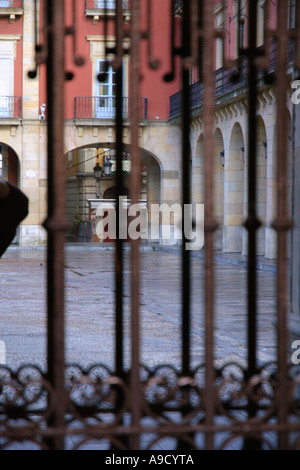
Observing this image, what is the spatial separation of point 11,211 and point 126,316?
18.9 ft

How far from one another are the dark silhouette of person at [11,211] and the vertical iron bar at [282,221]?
0.99 meters

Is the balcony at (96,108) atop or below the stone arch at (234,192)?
atop

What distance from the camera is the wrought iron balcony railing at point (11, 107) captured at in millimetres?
27359

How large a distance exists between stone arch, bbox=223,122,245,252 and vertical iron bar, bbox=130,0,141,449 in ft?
65.6

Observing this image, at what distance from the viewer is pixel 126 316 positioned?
8570 mm

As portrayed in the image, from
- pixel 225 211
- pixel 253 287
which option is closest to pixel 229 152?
pixel 225 211

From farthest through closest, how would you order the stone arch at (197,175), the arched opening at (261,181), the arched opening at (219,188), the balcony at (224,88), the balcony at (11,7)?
the balcony at (11,7)
the stone arch at (197,175)
the arched opening at (219,188)
the arched opening at (261,181)
the balcony at (224,88)

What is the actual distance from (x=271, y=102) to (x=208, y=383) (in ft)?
58.7

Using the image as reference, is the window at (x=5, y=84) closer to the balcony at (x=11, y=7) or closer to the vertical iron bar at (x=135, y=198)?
the balcony at (x=11, y=7)

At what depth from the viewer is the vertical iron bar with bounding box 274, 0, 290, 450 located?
2.33m

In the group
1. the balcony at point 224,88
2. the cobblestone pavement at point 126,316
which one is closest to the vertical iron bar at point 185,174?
the cobblestone pavement at point 126,316

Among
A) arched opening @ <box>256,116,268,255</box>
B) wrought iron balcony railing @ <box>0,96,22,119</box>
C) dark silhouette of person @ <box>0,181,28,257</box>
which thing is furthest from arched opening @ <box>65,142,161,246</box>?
dark silhouette of person @ <box>0,181,28,257</box>

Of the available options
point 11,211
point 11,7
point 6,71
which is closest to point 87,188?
point 6,71

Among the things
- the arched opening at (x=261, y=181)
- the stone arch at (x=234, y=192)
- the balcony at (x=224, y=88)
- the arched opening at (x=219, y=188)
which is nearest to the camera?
the balcony at (x=224, y=88)
